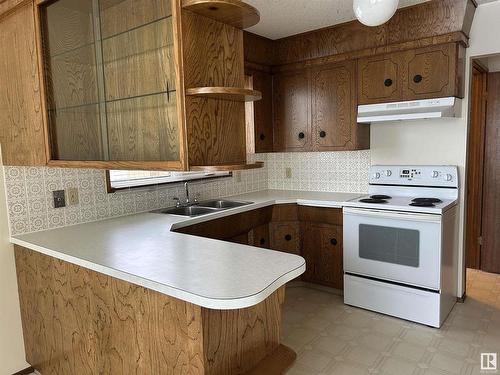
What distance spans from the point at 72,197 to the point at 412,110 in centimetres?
251

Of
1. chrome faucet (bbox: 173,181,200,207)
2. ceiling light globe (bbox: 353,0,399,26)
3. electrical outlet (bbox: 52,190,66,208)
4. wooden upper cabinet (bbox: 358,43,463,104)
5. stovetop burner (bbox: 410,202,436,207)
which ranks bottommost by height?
stovetop burner (bbox: 410,202,436,207)

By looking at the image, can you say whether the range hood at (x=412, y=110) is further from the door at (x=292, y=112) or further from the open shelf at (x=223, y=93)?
the open shelf at (x=223, y=93)

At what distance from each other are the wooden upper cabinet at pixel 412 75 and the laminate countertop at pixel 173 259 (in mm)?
1743

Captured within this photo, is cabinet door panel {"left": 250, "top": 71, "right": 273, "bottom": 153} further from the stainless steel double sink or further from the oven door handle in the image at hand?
the oven door handle

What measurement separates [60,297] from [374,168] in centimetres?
266

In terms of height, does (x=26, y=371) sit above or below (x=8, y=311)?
below

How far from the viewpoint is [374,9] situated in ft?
6.17

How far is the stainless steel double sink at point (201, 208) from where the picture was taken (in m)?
3.02

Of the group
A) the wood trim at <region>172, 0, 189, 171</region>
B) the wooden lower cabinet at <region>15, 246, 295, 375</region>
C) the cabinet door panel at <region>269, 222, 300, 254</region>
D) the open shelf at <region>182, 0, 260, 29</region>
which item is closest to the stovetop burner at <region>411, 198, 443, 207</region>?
the cabinet door panel at <region>269, 222, 300, 254</region>

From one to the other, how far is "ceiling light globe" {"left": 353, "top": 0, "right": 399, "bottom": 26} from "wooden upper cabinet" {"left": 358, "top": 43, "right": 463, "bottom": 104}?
Result: 1076mm

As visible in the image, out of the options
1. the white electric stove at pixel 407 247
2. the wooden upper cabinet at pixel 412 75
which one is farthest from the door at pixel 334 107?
the white electric stove at pixel 407 247

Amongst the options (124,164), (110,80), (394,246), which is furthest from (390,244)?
(110,80)

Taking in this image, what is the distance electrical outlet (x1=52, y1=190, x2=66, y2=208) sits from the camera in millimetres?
2396

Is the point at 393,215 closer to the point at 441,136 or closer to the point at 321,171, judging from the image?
the point at 441,136
